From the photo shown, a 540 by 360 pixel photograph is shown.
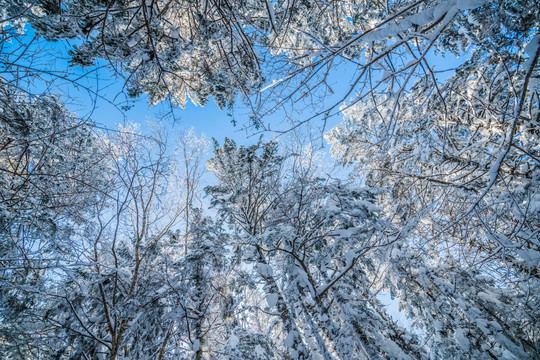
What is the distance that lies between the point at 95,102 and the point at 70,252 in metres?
2.62

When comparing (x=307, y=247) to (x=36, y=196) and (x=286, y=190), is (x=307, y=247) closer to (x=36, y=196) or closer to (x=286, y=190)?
(x=286, y=190)

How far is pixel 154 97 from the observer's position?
4590 mm

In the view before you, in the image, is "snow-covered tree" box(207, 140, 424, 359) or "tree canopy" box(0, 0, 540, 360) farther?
"snow-covered tree" box(207, 140, 424, 359)

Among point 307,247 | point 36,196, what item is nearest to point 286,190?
point 307,247

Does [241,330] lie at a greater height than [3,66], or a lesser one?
lesser

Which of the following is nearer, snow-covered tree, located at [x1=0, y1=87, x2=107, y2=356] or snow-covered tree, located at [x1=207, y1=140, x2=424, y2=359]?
snow-covered tree, located at [x1=0, y1=87, x2=107, y2=356]

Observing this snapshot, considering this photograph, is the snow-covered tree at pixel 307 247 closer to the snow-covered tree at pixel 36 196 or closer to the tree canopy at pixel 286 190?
the tree canopy at pixel 286 190

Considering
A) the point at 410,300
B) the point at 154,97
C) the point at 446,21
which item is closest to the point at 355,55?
the point at 446,21

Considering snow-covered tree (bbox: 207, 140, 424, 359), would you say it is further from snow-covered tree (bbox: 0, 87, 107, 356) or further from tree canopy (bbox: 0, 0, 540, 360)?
snow-covered tree (bbox: 0, 87, 107, 356)

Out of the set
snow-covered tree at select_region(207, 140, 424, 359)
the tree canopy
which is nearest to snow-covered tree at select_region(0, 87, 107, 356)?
the tree canopy

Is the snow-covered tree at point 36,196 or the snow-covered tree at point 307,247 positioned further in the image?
the snow-covered tree at point 307,247

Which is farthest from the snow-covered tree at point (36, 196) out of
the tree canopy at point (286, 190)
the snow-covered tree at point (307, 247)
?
the snow-covered tree at point (307, 247)

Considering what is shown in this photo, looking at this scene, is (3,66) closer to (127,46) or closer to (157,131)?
(127,46)

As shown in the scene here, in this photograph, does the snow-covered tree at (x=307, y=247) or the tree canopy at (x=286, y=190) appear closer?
the tree canopy at (x=286, y=190)
